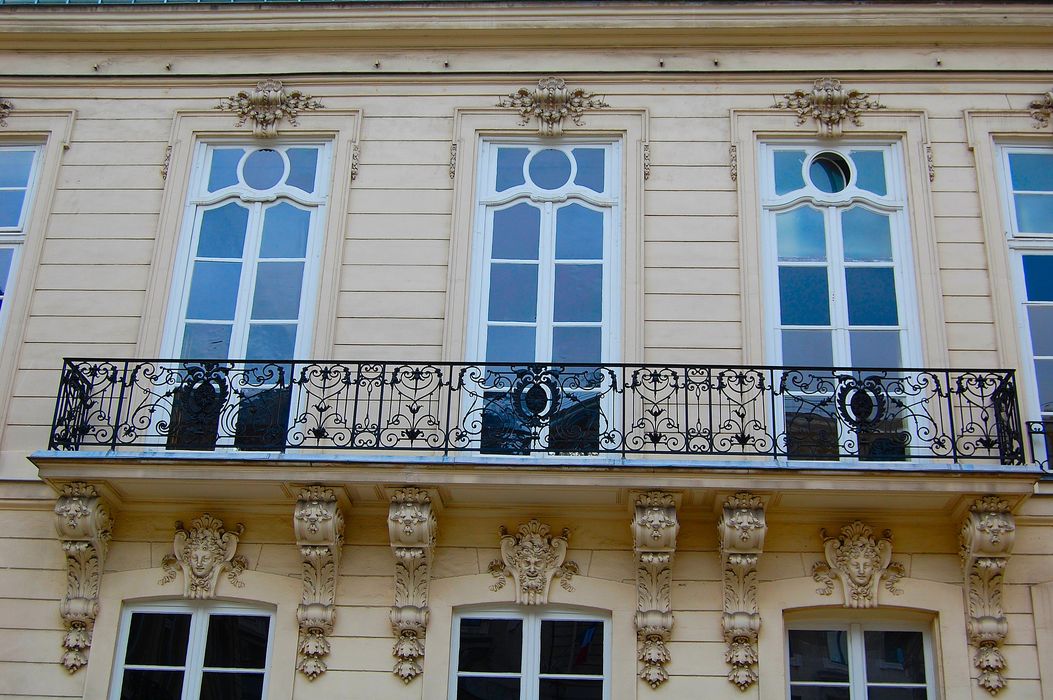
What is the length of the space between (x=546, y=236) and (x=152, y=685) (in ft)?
16.3

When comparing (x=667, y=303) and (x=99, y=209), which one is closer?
(x=667, y=303)

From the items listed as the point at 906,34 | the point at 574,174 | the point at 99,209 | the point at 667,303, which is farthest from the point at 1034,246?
the point at 99,209

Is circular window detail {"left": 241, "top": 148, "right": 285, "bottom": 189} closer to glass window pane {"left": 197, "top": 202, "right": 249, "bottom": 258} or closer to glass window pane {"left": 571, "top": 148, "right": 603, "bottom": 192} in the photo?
glass window pane {"left": 197, "top": 202, "right": 249, "bottom": 258}

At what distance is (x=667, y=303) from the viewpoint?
1074 centimetres

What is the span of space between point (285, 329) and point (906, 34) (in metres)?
6.30

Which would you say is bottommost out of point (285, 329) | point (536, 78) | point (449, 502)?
point (449, 502)

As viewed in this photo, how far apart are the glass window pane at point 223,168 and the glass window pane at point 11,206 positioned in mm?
1761

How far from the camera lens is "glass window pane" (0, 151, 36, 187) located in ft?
38.8

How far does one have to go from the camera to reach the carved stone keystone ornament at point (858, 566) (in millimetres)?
9477

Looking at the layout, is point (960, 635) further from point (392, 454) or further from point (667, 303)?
point (392, 454)

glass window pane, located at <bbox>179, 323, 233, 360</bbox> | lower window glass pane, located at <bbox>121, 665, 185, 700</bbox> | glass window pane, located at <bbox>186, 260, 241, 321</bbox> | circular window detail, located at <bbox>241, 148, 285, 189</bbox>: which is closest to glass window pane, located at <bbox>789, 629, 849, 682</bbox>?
lower window glass pane, located at <bbox>121, 665, 185, 700</bbox>

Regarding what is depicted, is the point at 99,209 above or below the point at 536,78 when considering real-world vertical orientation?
below

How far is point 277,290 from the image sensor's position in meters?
11.1

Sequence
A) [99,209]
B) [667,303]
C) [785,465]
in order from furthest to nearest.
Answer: [99,209], [667,303], [785,465]
